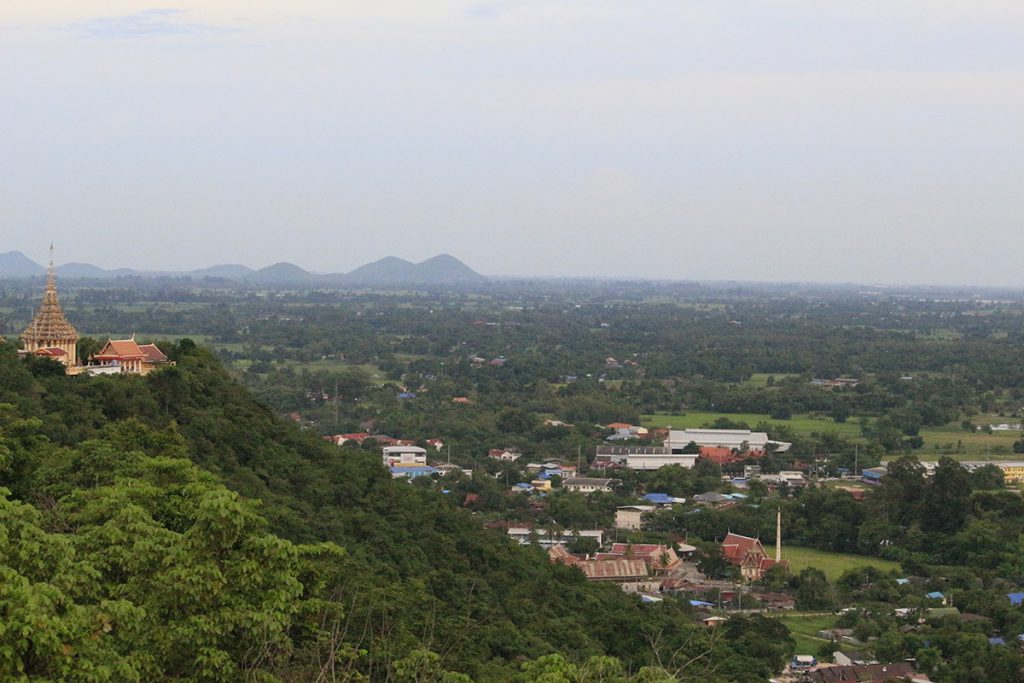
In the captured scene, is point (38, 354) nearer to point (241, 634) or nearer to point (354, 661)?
point (354, 661)

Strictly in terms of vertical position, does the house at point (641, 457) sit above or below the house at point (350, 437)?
below

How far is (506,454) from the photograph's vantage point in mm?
49719

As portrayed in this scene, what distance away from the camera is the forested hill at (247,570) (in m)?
9.80

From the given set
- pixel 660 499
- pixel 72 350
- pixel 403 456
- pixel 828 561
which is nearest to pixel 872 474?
pixel 660 499

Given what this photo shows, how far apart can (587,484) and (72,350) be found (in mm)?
19300

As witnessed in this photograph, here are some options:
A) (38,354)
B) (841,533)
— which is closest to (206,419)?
(38,354)

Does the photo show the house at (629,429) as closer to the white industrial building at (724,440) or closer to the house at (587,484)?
the white industrial building at (724,440)

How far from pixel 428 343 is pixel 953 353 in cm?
3453

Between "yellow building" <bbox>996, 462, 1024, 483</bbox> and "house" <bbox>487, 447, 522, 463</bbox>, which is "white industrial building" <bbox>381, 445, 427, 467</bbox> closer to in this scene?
"house" <bbox>487, 447, 522, 463</bbox>

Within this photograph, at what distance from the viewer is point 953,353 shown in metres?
88.4

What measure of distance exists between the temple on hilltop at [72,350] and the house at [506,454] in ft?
66.4

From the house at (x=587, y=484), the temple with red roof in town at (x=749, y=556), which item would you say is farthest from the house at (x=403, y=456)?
the temple with red roof in town at (x=749, y=556)

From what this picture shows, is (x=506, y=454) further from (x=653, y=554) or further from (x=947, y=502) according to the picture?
(x=947, y=502)

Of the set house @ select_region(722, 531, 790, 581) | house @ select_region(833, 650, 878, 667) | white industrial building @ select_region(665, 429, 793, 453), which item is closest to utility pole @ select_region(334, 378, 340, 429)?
white industrial building @ select_region(665, 429, 793, 453)
